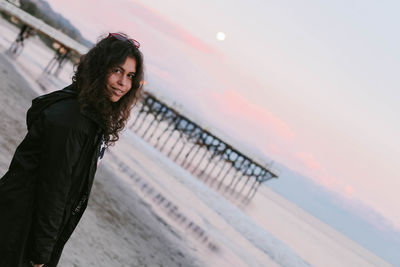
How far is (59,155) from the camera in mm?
1453

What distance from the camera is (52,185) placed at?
58.6 inches

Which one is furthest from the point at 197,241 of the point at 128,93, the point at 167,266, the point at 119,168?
the point at 128,93

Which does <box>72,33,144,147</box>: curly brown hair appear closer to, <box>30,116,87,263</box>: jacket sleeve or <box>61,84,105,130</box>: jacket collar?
<box>61,84,105,130</box>: jacket collar

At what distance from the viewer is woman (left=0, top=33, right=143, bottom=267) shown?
1.47 meters

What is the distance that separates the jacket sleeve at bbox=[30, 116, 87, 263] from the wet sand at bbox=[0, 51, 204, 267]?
89.7 inches

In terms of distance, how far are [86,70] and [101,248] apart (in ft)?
11.5

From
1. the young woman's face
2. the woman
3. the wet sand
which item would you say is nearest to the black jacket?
the woman

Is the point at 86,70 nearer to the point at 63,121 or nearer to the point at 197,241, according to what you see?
the point at 63,121

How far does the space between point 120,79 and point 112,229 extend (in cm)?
426

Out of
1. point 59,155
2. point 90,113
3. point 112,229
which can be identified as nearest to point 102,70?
point 90,113

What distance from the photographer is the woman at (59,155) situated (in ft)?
4.83

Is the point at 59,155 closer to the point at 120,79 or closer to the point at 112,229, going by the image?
the point at 120,79

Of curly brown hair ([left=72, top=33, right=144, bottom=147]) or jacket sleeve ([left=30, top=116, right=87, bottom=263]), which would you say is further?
curly brown hair ([left=72, top=33, right=144, bottom=147])

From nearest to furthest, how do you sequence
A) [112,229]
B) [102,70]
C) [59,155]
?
[59,155], [102,70], [112,229]
